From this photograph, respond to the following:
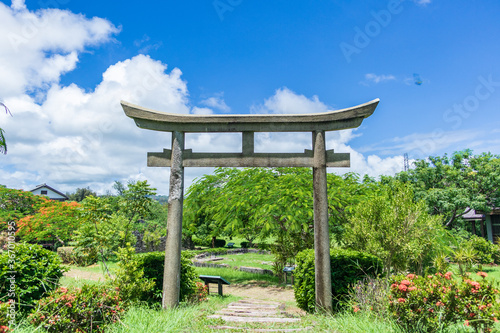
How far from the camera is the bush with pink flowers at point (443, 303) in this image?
421 centimetres

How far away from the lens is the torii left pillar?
6.52m

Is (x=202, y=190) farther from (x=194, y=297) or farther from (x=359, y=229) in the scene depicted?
(x=359, y=229)

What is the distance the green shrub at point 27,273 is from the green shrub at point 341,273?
5349 millimetres

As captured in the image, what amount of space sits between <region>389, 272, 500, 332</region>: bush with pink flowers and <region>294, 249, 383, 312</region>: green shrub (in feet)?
7.44

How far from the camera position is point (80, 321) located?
4668 millimetres

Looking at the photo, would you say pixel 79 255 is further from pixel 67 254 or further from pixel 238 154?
pixel 238 154

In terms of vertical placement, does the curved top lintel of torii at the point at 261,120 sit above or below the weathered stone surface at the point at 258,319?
above

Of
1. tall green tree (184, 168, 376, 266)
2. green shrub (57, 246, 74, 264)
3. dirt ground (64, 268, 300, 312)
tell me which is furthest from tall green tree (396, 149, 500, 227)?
green shrub (57, 246, 74, 264)

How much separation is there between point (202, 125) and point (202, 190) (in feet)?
23.4

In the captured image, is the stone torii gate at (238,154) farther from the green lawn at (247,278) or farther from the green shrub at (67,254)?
the green shrub at (67,254)

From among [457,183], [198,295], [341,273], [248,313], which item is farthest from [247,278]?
[457,183]

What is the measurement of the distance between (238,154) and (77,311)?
4.00 metres

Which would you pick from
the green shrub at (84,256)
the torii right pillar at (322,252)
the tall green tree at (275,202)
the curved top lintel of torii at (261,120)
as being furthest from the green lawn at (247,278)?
the curved top lintel of torii at (261,120)

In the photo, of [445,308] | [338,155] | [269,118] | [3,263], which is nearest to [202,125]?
[269,118]
